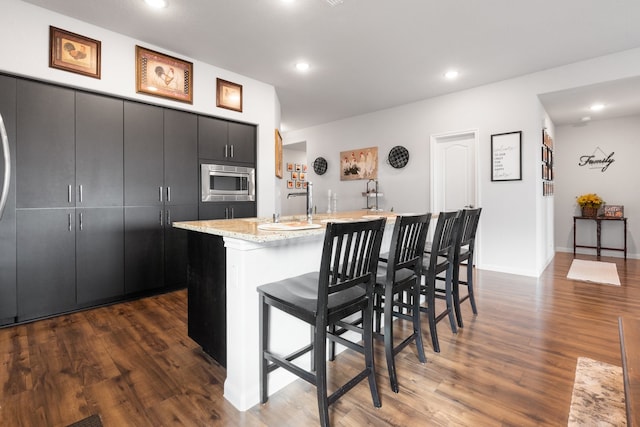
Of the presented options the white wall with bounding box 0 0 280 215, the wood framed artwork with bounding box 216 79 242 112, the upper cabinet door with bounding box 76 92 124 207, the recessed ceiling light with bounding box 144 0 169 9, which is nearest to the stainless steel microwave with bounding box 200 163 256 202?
the white wall with bounding box 0 0 280 215

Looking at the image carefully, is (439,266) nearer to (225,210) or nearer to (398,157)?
(225,210)

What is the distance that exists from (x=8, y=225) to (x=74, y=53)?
1.57 meters

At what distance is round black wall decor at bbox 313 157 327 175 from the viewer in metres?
6.51

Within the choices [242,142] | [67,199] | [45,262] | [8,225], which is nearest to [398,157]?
[242,142]

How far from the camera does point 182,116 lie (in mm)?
3482

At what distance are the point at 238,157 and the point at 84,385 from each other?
285 centimetres

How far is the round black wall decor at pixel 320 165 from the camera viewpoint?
6.51 metres

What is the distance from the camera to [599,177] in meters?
5.65

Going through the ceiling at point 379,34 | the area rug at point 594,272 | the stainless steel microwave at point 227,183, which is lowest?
the area rug at point 594,272

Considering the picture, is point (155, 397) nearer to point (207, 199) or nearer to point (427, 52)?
point (207, 199)

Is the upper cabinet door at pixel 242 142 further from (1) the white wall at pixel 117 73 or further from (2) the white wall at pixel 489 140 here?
(2) the white wall at pixel 489 140

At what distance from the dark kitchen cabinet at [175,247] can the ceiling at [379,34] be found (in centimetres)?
175

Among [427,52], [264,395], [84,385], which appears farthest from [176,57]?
[264,395]

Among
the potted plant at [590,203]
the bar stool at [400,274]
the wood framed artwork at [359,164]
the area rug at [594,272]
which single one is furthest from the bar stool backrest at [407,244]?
the potted plant at [590,203]
